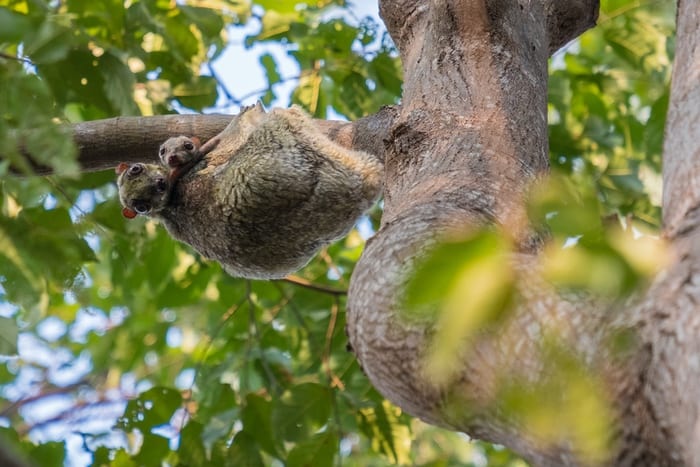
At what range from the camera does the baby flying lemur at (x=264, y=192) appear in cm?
358

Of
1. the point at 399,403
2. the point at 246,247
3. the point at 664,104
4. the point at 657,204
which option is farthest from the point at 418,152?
the point at 657,204

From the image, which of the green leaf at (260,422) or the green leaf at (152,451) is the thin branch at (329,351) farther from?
the green leaf at (152,451)

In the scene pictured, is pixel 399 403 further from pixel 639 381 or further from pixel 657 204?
pixel 657 204

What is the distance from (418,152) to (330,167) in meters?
1.06

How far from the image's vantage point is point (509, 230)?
2059 mm

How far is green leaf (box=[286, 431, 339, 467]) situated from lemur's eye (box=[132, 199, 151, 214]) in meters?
1.22

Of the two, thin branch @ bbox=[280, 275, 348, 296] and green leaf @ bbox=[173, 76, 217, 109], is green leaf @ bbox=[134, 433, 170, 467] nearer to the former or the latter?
thin branch @ bbox=[280, 275, 348, 296]

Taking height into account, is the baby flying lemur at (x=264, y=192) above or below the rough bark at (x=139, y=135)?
below

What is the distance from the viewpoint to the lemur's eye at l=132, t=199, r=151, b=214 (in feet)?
13.0

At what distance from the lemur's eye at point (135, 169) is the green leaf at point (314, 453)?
137 cm

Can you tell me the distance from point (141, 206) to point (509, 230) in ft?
7.51

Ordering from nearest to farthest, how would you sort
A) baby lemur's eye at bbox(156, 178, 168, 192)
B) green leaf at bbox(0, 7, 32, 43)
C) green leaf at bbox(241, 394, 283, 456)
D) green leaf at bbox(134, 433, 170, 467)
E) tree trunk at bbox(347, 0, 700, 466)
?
1. tree trunk at bbox(347, 0, 700, 466)
2. green leaf at bbox(0, 7, 32, 43)
3. baby lemur's eye at bbox(156, 178, 168, 192)
4. green leaf at bbox(134, 433, 170, 467)
5. green leaf at bbox(241, 394, 283, 456)

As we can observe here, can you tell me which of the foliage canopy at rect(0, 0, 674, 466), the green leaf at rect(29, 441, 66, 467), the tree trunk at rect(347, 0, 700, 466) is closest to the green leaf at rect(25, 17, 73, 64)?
the foliage canopy at rect(0, 0, 674, 466)

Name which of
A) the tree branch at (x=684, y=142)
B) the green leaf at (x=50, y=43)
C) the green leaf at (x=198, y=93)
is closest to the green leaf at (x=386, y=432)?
the green leaf at (x=198, y=93)
